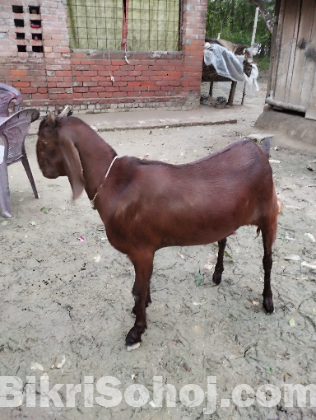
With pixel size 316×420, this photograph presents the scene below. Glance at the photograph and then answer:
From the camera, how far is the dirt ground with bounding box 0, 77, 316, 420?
6.87ft

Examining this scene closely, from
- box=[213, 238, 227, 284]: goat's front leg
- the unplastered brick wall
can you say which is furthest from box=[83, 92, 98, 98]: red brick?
box=[213, 238, 227, 284]: goat's front leg

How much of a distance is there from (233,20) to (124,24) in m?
17.5

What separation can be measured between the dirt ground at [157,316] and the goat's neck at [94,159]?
1130 millimetres

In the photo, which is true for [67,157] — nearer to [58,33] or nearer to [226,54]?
[58,33]

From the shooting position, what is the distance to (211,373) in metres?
2.15

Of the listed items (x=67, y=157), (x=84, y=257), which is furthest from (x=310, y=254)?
(x=67, y=157)

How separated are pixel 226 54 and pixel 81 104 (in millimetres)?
4173

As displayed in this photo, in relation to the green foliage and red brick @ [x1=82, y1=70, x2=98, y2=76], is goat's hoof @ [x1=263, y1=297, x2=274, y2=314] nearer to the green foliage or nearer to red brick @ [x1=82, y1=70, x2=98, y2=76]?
red brick @ [x1=82, y1=70, x2=98, y2=76]

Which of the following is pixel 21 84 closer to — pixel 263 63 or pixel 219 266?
pixel 219 266

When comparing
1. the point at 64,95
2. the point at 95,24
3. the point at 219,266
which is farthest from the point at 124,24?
the point at 219,266

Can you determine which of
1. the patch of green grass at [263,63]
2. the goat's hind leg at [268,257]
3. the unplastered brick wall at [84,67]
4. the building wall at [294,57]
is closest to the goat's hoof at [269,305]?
the goat's hind leg at [268,257]

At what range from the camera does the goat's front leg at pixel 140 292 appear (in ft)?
7.02

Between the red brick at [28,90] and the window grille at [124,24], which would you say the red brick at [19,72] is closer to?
the red brick at [28,90]

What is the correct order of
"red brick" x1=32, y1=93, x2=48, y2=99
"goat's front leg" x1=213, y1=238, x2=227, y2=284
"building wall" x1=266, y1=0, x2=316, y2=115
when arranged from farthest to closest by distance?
"red brick" x1=32, y1=93, x2=48, y2=99
"building wall" x1=266, y1=0, x2=316, y2=115
"goat's front leg" x1=213, y1=238, x2=227, y2=284
